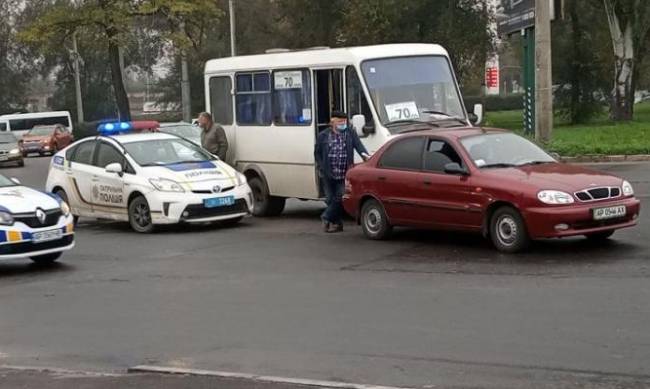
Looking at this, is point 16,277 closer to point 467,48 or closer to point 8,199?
point 8,199

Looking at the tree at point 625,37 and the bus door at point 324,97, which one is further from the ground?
the tree at point 625,37

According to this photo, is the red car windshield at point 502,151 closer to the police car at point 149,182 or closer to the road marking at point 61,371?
the police car at point 149,182

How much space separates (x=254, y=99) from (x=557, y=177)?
24.6ft

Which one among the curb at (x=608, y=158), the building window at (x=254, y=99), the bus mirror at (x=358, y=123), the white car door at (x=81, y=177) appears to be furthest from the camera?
the curb at (x=608, y=158)

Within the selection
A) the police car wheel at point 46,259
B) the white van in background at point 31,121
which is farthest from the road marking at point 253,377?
the white van in background at point 31,121

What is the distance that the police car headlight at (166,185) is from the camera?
52.2ft

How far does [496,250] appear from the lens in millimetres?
12031

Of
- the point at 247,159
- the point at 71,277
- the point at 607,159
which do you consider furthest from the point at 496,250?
the point at 607,159

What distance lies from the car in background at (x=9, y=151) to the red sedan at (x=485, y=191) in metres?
32.1

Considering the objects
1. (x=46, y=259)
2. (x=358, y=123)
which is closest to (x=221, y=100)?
(x=358, y=123)

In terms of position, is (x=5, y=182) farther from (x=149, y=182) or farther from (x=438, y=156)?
(x=438, y=156)

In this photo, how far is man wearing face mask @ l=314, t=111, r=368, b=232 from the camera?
14672 millimetres

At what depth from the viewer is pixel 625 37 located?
44.2 meters

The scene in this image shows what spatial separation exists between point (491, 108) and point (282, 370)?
8624 cm
